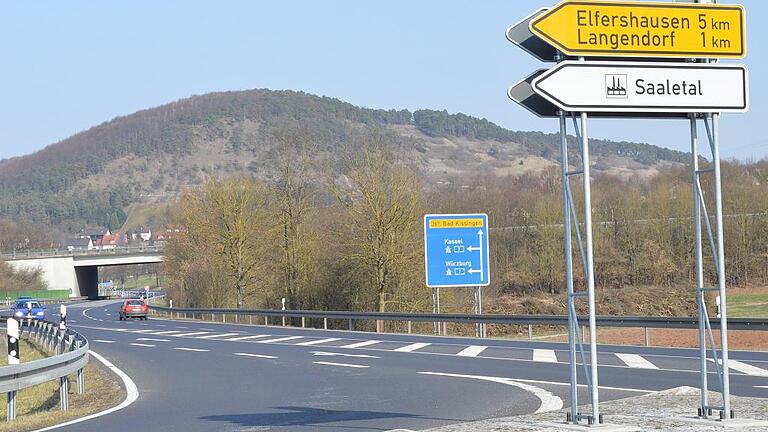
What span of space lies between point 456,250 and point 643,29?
27378 mm

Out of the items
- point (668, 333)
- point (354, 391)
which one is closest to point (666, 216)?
point (668, 333)

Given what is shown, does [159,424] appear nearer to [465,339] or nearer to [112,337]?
[465,339]

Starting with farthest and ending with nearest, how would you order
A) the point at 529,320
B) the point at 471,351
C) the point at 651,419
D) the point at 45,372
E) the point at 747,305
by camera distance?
the point at 747,305
the point at 529,320
the point at 471,351
the point at 45,372
the point at 651,419

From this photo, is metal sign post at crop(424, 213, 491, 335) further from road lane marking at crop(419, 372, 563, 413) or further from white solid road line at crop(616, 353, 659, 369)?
road lane marking at crop(419, 372, 563, 413)

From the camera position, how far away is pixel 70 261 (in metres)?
128

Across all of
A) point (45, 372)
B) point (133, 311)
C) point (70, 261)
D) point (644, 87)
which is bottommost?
point (133, 311)

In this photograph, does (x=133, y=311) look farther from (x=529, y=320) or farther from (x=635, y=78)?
(x=635, y=78)

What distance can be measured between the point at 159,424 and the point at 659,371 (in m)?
9.17

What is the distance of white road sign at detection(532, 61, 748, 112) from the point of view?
9.62 m

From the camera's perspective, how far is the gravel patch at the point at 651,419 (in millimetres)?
9469

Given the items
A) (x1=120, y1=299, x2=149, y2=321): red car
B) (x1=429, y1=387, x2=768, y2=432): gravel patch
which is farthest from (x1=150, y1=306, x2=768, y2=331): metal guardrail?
(x1=120, y1=299, x2=149, y2=321): red car

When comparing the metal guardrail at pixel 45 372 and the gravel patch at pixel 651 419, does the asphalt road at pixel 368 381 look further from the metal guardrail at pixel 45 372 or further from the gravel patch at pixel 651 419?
the gravel patch at pixel 651 419

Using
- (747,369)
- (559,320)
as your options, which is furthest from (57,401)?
(559,320)

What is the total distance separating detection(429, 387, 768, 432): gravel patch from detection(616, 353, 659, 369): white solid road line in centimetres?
704
